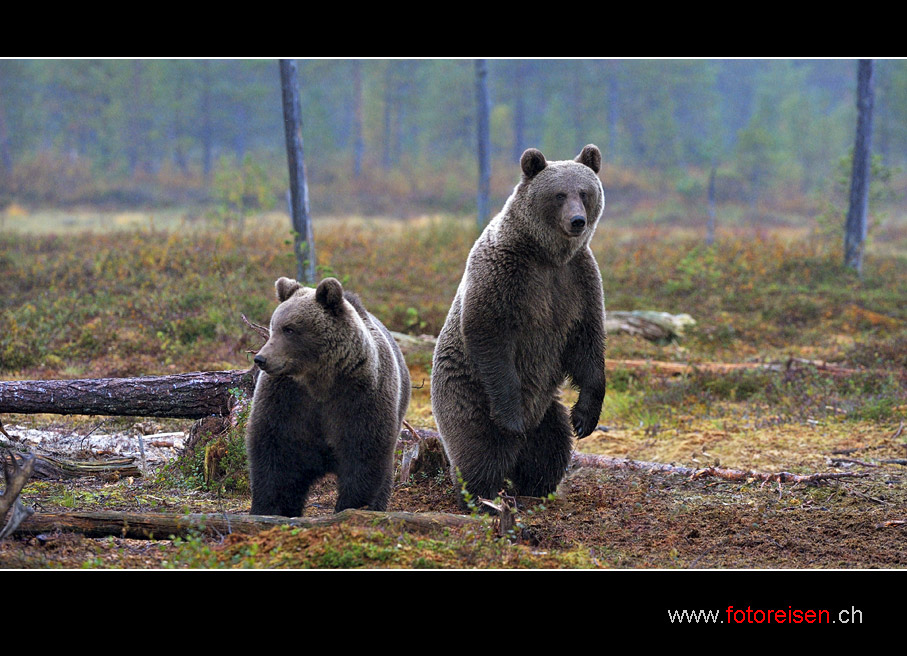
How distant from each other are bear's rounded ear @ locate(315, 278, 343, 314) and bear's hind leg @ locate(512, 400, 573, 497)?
201cm

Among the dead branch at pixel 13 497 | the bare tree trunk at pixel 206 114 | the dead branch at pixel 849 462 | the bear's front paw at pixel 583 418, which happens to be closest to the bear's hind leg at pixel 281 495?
the dead branch at pixel 13 497

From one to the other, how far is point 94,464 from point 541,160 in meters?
4.63

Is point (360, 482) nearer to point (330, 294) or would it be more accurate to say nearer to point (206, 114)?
point (330, 294)

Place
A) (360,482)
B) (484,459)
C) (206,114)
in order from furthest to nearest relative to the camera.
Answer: (206,114) < (484,459) < (360,482)

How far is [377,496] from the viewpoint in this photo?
5.55 metres

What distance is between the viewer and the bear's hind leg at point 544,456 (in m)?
6.54

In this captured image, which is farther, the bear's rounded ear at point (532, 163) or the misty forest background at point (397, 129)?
the misty forest background at point (397, 129)

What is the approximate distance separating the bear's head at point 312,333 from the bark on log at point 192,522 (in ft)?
3.08

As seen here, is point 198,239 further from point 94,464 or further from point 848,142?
point 848,142

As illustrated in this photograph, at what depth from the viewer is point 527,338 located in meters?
6.00

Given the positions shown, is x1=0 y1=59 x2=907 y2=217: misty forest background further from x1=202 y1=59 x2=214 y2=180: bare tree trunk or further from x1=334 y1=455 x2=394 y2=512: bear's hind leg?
x1=334 y1=455 x2=394 y2=512: bear's hind leg

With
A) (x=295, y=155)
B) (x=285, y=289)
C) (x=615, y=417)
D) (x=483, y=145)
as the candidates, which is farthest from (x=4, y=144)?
(x=285, y=289)

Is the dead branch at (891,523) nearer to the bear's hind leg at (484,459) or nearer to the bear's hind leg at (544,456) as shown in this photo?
the bear's hind leg at (544,456)

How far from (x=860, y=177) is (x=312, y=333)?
675 inches
